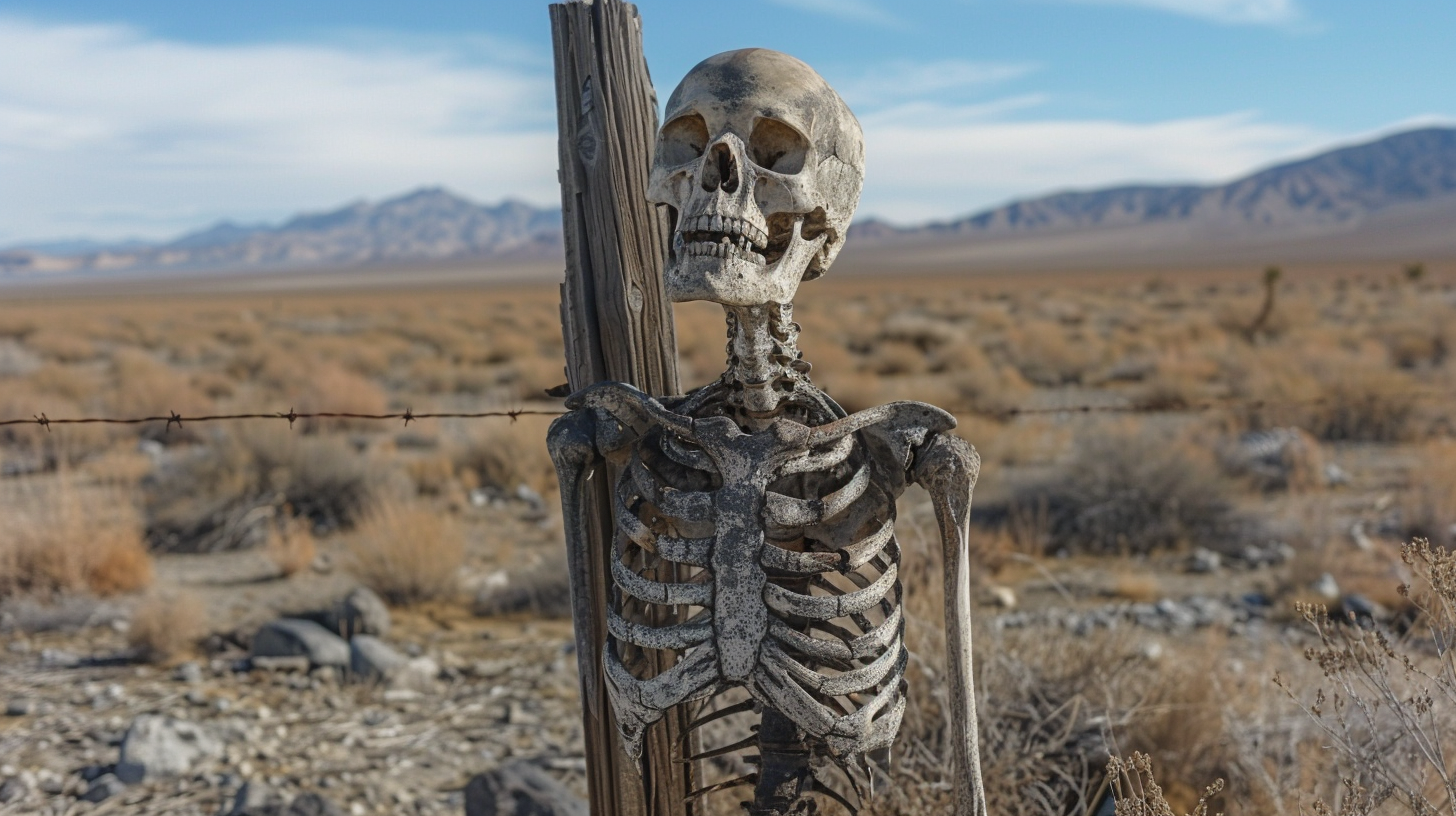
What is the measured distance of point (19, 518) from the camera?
6.58m

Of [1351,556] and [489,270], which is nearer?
[1351,556]

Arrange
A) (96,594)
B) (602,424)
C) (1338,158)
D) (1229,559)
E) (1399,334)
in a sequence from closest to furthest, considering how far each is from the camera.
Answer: (602,424)
(96,594)
(1229,559)
(1399,334)
(1338,158)

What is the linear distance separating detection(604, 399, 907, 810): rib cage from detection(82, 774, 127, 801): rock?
9.87 ft

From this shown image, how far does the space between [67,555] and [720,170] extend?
6.14m

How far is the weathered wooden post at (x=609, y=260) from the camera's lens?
2551 mm

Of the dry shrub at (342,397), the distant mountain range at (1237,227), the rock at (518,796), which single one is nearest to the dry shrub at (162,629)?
the rock at (518,796)

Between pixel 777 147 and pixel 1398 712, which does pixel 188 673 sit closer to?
pixel 777 147

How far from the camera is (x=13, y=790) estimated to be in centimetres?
404

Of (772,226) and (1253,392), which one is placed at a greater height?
(772,226)

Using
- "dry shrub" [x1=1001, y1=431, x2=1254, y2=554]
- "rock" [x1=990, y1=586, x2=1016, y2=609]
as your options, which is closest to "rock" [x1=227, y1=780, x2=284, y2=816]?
"rock" [x1=990, y1=586, x2=1016, y2=609]

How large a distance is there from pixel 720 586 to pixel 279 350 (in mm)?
19062

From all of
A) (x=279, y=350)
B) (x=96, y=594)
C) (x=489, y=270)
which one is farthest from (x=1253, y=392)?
(x=489, y=270)

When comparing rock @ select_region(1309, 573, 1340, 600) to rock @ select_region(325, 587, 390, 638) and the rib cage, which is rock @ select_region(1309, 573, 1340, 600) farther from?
rock @ select_region(325, 587, 390, 638)

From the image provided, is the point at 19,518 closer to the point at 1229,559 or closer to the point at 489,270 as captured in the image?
the point at 1229,559
